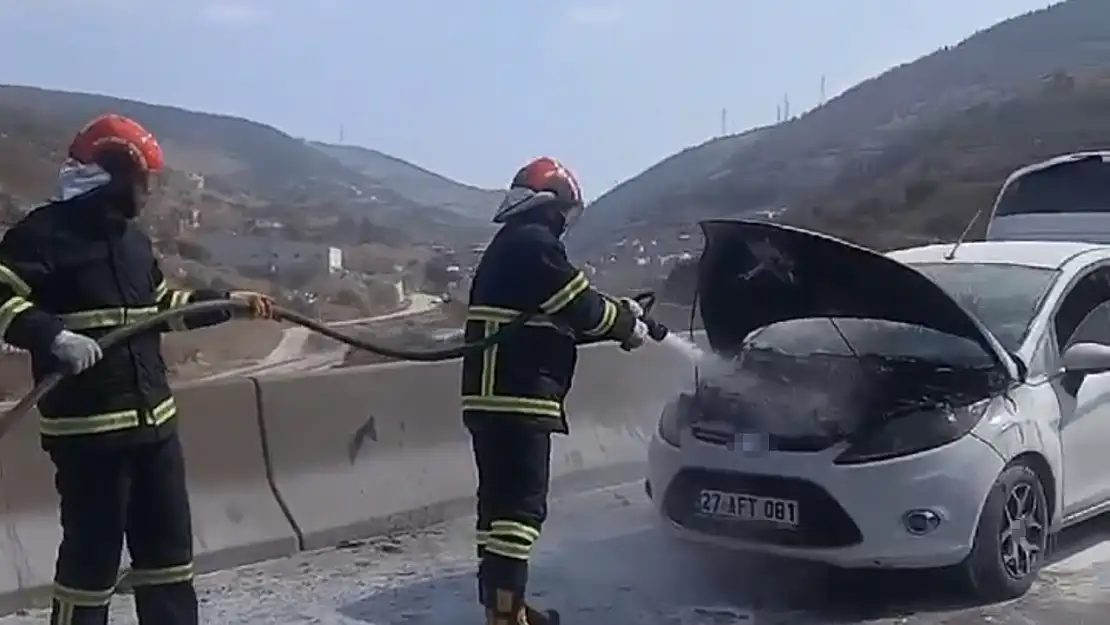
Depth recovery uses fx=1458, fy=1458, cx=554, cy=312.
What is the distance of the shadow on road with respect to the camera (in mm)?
6051

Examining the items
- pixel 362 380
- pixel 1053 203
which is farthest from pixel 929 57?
pixel 362 380

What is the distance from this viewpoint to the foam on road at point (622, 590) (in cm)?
605

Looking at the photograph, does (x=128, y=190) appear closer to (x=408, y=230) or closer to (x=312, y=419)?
(x=312, y=419)

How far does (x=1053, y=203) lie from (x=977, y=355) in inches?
194

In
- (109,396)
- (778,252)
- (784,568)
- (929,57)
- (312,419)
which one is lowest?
(784,568)

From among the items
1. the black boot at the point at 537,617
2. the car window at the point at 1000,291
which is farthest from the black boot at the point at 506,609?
the car window at the point at 1000,291

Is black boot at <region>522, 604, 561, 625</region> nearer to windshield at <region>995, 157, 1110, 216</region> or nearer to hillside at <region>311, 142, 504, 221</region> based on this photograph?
windshield at <region>995, 157, 1110, 216</region>

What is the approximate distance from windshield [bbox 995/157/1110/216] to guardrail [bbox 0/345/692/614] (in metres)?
4.39

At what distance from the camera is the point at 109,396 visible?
4.52m

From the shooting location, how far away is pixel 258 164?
2280 centimetres

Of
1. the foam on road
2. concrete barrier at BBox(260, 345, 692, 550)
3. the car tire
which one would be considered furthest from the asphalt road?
the car tire

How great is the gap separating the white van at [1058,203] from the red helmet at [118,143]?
7565 millimetres

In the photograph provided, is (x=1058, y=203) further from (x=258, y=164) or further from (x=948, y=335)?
(x=258, y=164)

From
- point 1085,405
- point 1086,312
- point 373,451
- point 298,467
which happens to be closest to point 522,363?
point 298,467
